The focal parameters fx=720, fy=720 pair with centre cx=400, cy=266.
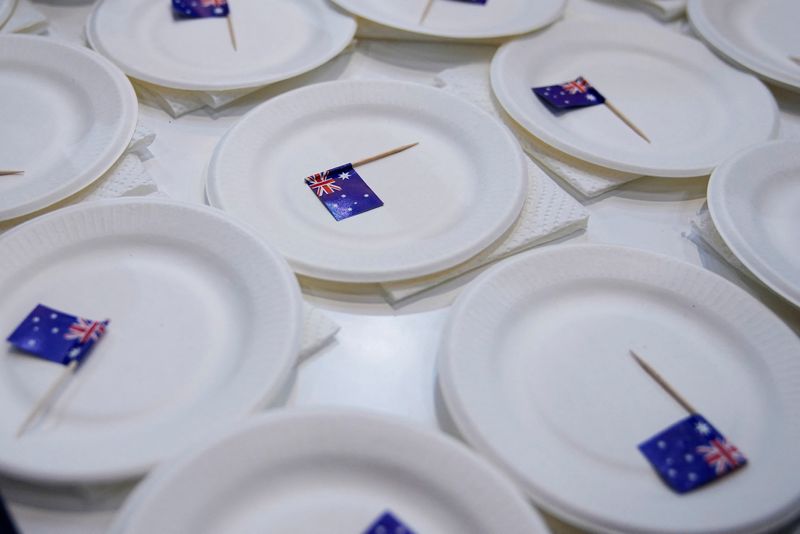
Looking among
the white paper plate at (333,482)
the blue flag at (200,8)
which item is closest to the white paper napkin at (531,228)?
the white paper plate at (333,482)

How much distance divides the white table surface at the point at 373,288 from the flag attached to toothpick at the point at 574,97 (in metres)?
0.17

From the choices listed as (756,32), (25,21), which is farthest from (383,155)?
(756,32)

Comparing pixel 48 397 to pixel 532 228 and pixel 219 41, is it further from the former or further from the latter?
pixel 219 41

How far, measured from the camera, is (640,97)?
4.72 ft

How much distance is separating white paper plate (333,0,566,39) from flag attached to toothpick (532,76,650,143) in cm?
16

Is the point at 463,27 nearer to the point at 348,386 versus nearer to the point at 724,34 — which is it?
the point at 724,34

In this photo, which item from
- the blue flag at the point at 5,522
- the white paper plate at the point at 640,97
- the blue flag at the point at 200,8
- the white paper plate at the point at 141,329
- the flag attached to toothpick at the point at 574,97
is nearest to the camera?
the blue flag at the point at 5,522

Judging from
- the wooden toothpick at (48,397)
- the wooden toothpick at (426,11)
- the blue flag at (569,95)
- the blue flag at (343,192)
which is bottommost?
the wooden toothpick at (48,397)

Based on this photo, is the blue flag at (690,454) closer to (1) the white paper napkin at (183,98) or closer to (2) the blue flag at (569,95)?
(2) the blue flag at (569,95)

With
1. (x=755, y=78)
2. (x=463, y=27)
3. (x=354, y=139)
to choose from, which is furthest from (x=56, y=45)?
(x=755, y=78)

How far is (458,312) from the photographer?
938mm

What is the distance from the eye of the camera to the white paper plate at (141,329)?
0.80 meters

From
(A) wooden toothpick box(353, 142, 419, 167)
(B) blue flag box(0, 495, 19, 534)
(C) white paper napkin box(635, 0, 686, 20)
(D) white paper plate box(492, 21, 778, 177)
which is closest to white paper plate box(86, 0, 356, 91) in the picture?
(A) wooden toothpick box(353, 142, 419, 167)

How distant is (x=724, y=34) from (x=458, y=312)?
106cm
